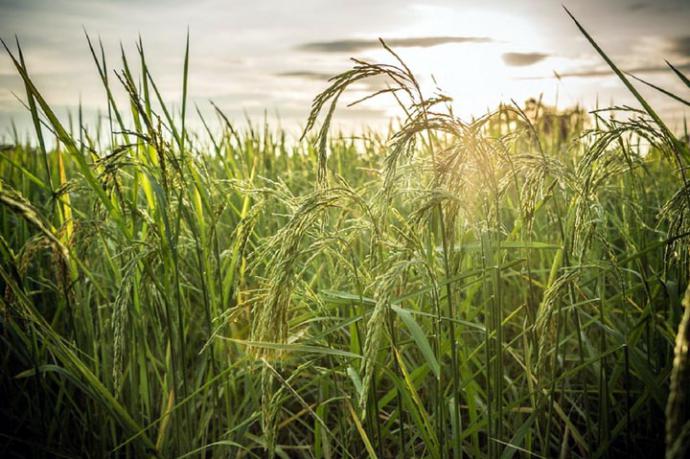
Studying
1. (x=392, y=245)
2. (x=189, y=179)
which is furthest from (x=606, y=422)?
(x=189, y=179)

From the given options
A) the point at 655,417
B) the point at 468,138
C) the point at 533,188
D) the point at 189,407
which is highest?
the point at 468,138

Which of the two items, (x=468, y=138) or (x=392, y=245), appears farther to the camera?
(x=392, y=245)

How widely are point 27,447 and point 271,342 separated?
67.4 inches

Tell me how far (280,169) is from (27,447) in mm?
3069

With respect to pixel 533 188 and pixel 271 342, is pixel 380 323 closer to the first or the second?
pixel 271 342

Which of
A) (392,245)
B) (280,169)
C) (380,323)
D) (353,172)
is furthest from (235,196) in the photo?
(380,323)

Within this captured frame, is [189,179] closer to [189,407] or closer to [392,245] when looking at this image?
[189,407]

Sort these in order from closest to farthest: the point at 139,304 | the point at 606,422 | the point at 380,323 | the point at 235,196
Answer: the point at 380,323, the point at 606,422, the point at 139,304, the point at 235,196

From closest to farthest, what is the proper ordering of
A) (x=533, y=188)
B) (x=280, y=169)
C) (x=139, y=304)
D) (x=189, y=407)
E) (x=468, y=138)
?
1. (x=468, y=138)
2. (x=533, y=188)
3. (x=189, y=407)
4. (x=139, y=304)
5. (x=280, y=169)

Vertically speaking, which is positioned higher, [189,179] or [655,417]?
[189,179]

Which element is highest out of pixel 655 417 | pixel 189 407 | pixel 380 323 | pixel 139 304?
pixel 380 323

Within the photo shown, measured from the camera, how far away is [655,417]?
6.24 ft

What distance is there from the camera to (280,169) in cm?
485

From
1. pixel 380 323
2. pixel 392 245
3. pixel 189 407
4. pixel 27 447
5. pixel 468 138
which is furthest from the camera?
pixel 27 447
